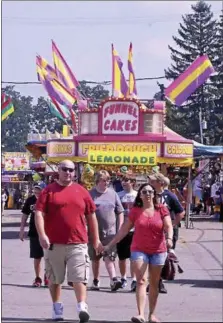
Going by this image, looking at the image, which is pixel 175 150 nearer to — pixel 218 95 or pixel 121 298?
pixel 121 298

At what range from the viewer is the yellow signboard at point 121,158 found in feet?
75.5

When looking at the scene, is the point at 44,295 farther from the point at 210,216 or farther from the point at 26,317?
the point at 210,216

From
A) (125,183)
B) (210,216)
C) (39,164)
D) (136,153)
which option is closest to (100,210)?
(125,183)

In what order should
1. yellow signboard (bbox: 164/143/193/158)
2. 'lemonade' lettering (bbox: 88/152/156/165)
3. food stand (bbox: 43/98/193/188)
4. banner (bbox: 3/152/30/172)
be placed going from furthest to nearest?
1. banner (bbox: 3/152/30/172)
2. yellow signboard (bbox: 164/143/193/158)
3. food stand (bbox: 43/98/193/188)
4. 'lemonade' lettering (bbox: 88/152/156/165)

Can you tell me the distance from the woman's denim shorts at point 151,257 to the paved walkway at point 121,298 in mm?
663

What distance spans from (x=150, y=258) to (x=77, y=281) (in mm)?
957

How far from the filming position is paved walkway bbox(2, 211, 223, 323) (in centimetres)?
1021

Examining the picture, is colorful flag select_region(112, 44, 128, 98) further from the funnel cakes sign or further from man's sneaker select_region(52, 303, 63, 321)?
man's sneaker select_region(52, 303, 63, 321)

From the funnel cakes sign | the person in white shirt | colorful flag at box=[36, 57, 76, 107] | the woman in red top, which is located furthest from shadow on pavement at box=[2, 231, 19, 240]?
the woman in red top

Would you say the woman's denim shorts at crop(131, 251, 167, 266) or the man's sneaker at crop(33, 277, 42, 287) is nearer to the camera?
the woman's denim shorts at crop(131, 251, 167, 266)

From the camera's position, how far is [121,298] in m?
11.7

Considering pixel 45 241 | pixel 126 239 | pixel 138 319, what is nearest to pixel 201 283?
pixel 126 239

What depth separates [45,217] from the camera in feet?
30.4

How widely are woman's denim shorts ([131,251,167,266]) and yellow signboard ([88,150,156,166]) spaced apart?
519 inches
